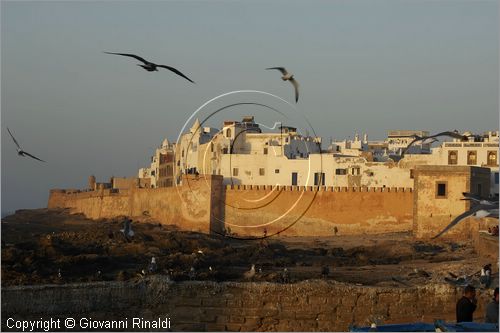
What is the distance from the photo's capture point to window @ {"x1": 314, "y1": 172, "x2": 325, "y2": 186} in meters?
41.2

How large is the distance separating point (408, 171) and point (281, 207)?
606 cm

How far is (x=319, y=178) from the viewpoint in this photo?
41.3 metres

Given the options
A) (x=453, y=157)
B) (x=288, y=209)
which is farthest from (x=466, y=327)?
(x=453, y=157)

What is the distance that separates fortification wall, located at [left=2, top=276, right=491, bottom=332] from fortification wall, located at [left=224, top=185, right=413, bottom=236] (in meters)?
14.7

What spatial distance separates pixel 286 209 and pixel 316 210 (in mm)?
984

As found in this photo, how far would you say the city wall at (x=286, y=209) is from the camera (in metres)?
33.8

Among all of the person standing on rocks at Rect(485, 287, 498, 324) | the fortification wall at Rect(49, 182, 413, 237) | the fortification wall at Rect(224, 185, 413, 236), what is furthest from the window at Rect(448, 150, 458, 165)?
the person standing on rocks at Rect(485, 287, 498, 324)

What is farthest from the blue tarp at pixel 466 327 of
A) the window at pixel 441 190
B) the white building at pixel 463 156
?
the white building at pixel 463 156

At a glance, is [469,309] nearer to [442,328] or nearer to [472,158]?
[442,328]

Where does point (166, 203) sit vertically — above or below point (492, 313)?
above

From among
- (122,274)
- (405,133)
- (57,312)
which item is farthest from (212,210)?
(405,133)

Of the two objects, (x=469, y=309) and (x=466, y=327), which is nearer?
(x=466, y=327)

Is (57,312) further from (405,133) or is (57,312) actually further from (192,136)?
(405,133)

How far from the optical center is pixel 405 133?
57.5 meters
